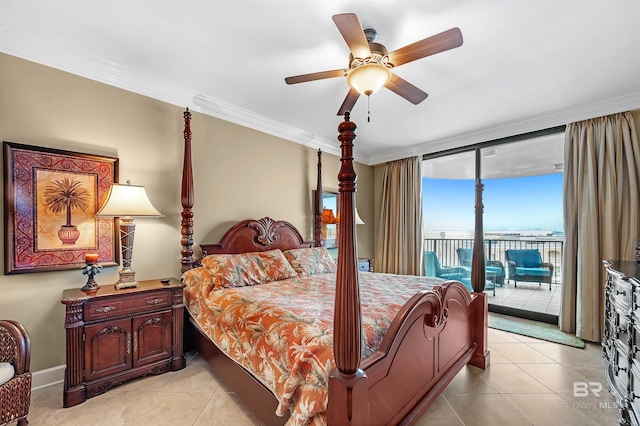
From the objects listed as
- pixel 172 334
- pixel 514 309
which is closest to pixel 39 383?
pixel 172 334

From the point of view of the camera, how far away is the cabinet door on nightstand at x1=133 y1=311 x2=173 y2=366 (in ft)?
7.12

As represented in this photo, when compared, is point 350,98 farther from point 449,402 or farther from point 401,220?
point 401,220

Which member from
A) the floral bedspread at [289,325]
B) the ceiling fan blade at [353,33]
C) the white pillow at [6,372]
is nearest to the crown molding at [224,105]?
the floral bedspread at [289,325]

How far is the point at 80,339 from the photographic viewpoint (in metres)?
1.91

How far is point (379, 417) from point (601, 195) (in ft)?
11.6

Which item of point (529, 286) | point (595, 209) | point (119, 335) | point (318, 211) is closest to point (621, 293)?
point (595, 209)

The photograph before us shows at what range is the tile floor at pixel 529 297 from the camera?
3.78m

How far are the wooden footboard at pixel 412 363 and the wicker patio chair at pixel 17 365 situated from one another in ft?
5.88

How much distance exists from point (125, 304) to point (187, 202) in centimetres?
102

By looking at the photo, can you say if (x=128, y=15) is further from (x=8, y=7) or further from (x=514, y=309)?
(x=514, y=309)

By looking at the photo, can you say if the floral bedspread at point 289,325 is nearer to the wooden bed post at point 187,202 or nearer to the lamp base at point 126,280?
the wooden bed post at point 187,202

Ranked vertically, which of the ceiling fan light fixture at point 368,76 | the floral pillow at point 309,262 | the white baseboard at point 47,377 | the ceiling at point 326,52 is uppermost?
the ceiling at point 326,52

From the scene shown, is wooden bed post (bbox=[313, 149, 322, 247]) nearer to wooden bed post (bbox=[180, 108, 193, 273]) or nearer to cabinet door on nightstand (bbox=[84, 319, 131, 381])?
wooden bed post (bbox=[180, 108, 193, 273])

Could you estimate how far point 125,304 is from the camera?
6.95 feet
